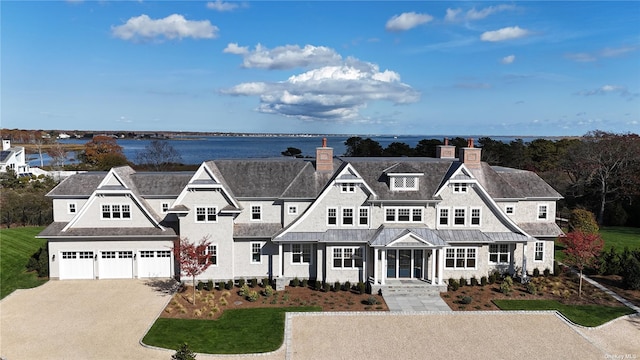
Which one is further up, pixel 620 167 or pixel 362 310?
pixel 620 167

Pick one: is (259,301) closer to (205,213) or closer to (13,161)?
(205,213)

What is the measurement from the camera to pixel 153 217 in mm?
30062

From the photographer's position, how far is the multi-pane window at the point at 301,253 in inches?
1164

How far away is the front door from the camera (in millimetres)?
29441

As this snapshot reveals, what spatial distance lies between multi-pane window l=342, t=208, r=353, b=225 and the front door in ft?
13.2

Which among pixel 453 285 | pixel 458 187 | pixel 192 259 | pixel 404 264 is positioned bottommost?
pixel 453 285

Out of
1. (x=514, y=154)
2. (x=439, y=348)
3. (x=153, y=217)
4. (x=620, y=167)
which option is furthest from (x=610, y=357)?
(x=514, y=154)

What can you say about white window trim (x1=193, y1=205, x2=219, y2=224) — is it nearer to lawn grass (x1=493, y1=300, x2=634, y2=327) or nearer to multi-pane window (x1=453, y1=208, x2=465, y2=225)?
multi-pane window (x1=453, y1=208, x2=465, y2=225)

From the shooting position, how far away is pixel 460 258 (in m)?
29.7

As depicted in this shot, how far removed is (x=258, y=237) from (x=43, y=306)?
13214 mm

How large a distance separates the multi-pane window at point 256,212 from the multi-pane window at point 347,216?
6.05 metres

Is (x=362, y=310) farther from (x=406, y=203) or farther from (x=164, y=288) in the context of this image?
(x=164, y=288)

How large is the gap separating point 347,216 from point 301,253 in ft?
13.4

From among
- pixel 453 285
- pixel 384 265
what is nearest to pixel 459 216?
pixel 453 285
